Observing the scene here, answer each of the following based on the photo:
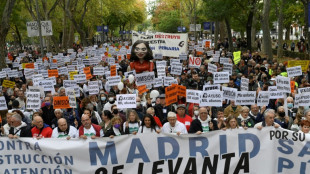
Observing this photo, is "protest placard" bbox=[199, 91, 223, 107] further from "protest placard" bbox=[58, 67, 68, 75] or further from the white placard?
"protest placard" bbox=[58, 67, 68, 75]

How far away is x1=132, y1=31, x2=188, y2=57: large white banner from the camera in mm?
16062

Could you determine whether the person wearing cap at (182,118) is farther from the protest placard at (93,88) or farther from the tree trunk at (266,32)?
the tree trunk at (266,32)

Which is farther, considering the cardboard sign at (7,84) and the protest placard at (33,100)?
the cardboard sign at (7,84)

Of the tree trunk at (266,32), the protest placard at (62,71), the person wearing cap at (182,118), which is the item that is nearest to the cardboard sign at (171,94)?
the person wearing cap at (182,118)

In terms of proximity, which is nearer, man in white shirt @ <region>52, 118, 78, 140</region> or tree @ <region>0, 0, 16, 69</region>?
man in white shirt @ <region>52, 118, 78, 140</region>

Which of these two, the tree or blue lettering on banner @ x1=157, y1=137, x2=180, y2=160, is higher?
the tree

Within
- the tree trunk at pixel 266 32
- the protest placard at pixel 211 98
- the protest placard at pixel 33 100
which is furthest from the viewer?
the tree trunk at pixel 266 32

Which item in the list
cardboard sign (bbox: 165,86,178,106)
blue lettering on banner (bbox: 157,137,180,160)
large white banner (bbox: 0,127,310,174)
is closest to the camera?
large white banner (bbox: 0,127,310,174)

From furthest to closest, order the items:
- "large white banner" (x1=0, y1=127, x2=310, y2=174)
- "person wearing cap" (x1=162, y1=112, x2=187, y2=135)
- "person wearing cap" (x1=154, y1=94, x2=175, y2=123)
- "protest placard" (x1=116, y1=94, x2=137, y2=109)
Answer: "person wearing cap" (x1=154, y1=94, x2=175, y2=123) → "protest placard" (x1=116, y1=94, x2=137, y2=109) → "person wearing cap" (x1=162, y1=112, x2=187, y2=135) → "large white banner" (x1=0, y1=127, x2=310, y2=174)

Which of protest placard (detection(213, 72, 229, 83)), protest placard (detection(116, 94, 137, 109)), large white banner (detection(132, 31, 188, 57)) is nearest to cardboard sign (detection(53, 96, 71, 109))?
protest placard (detection(116, 94, 137, 109))

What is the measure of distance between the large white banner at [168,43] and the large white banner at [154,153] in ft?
32.5

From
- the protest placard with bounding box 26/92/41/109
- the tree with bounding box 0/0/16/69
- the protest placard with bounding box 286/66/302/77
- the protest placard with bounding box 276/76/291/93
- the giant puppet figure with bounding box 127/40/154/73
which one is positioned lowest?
the protest placard with bounding box 26/92/41/109

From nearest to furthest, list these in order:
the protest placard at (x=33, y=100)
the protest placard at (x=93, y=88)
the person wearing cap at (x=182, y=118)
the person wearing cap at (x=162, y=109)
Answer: the person wearing cap at (x=182, y=118) < the person wearing cap at (x=162, y=109) < the protest placard at (x=33, y=100) < the protest placard at (x=93, y=88)

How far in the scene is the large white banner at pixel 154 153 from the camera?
6.20m
